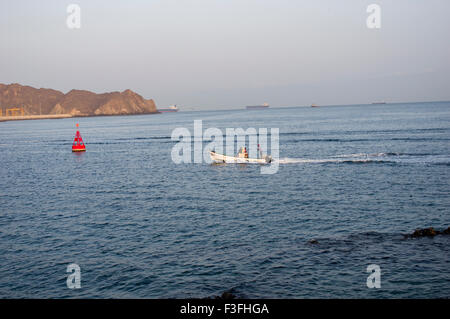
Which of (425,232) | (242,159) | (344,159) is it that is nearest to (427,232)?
(425,232)

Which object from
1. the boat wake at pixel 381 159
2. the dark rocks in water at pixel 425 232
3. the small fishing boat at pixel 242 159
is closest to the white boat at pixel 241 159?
the small fishing boat at pixel 242 159

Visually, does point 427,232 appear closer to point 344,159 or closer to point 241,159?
point 344,159

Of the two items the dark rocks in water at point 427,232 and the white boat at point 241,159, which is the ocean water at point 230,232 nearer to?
the dark rocks in water at point 427,232

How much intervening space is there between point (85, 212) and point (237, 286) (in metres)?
18.0

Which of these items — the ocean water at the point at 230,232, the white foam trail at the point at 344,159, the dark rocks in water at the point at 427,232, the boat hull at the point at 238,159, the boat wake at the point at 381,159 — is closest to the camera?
the ocean water at the point at 230,232

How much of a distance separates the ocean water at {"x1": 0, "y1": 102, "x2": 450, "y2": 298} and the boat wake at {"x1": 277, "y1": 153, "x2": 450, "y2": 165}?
1354 mm

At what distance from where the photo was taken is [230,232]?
24891mm

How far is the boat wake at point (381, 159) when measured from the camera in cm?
4988

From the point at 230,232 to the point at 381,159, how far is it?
35065 mm

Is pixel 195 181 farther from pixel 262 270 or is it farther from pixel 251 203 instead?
pixel 262 270

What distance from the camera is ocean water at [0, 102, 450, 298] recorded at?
17656mm

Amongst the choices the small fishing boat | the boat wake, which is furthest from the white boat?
the boat wake

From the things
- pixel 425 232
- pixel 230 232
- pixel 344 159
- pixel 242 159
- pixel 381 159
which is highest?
pixel 242 159

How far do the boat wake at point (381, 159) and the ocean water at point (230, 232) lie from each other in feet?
4.44
